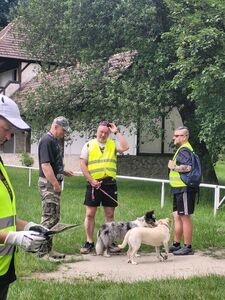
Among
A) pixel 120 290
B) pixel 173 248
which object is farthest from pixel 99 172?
pixel 120 290

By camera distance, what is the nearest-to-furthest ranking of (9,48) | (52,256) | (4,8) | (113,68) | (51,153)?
(51,153)
(52,256)
(113,68)
(9,48)
(4,8)

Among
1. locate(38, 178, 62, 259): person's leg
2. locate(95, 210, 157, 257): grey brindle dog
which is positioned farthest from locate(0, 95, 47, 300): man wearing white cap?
locate(95, 210, 157, 257): grey brindle dog

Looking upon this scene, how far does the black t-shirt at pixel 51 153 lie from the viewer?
7109 millimetres

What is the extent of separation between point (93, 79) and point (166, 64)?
2816 millimetres

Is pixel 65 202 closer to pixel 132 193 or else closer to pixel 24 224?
pixel 132 193

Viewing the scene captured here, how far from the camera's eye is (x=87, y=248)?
7828 mm

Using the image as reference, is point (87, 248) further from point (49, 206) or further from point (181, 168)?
point (181, 168)

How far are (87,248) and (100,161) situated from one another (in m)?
1.30

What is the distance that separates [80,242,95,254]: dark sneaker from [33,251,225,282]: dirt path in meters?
0.12

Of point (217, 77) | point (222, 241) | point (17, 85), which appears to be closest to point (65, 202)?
point (217, 77)

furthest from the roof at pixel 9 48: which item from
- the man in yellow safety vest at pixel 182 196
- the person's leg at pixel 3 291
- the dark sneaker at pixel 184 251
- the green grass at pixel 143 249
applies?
the person's leg at pixel 3 291

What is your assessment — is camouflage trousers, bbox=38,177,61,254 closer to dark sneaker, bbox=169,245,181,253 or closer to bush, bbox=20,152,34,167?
dark sneaker, bbox=169,245,181,253

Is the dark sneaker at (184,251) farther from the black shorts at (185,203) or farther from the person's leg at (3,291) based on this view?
the person's leg at (3,291)

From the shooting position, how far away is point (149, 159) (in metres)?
25.0
